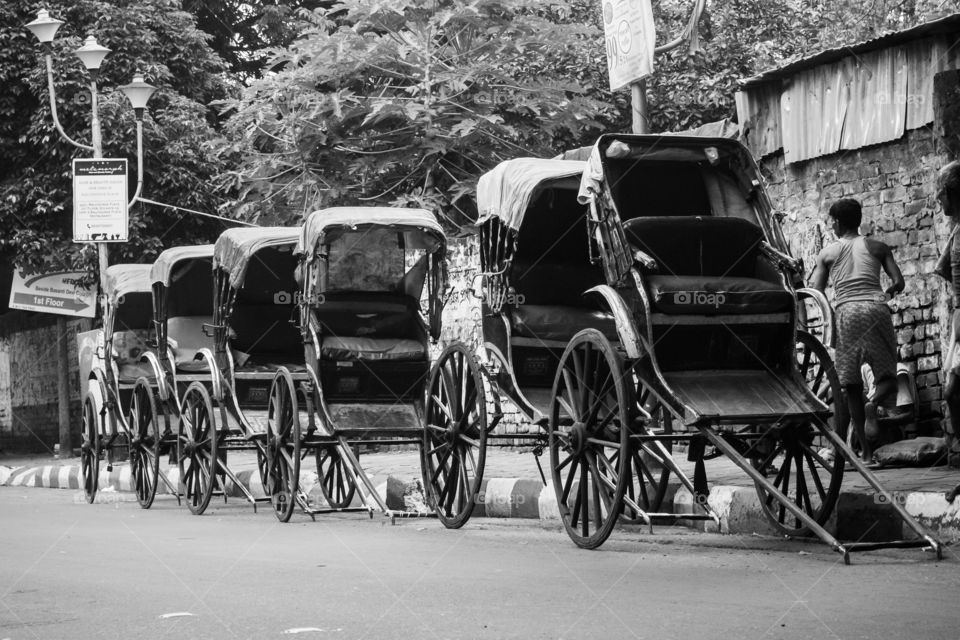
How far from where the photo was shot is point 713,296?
24.3ft

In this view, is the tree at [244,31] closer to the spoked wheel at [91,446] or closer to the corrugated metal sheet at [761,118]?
the spoked wheel at [91,446]

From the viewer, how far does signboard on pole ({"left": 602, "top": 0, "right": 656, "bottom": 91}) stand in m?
10.0

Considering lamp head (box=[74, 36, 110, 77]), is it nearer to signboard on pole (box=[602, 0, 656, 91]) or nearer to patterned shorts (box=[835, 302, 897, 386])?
signboard on pole (box=[602, 0, 656, 91])

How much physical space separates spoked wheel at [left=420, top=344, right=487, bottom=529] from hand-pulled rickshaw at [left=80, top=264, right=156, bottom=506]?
383 cm

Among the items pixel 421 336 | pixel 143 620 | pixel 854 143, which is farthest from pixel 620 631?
pixel 854 143

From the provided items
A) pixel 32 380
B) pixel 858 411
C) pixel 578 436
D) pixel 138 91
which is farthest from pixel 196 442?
pixel 32 380

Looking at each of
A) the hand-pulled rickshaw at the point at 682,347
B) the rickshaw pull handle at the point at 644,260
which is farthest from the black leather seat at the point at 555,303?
the rickshaw pull handle at the point at 644,260

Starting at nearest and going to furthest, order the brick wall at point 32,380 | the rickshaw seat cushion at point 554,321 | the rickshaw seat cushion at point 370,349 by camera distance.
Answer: the rickshaw seat cushion at point 554,321, the rickshaw seat cushion at point 370,349, the brick wall at point 32,380

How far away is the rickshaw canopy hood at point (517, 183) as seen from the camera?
8.91m

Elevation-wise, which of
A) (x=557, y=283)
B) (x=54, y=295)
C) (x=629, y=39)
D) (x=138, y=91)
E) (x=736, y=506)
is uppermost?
(x=138, y=91)

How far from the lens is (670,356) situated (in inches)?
300

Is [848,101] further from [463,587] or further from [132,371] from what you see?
[132,371]

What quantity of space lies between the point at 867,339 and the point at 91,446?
7.89 metres

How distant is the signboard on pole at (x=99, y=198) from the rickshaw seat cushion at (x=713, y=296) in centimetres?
1092
